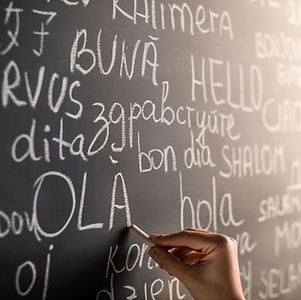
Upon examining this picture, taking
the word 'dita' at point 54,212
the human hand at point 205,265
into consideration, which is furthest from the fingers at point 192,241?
the word 'dita' at point 54,212

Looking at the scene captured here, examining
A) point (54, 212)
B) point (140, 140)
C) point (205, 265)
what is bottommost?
point (205, 265)

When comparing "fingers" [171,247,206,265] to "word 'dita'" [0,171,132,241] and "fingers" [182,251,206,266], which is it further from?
"word 'dita'" [0,171,132,241]

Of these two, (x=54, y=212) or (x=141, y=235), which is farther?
(x=141, y=235)

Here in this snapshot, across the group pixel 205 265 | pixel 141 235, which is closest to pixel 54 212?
pixel 141 235

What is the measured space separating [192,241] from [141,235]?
111 mm

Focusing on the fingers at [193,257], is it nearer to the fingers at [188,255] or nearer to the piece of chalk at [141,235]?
the fingers at [188,255]

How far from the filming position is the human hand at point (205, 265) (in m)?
1.08

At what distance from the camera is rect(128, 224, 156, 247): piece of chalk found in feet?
3.70

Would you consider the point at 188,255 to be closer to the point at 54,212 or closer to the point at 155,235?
the point at 155,235

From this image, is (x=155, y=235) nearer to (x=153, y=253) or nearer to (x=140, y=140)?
(x=153, y=253)

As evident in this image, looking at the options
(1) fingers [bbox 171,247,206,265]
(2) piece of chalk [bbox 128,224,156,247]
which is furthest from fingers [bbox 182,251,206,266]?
(2) piece of chalk [bbox 128,224,156,247]

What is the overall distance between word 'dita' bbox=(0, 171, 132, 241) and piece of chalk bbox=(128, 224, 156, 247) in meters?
0.05

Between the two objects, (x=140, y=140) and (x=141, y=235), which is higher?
(x=140, y=140)

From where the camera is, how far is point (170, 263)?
1.11 meters
